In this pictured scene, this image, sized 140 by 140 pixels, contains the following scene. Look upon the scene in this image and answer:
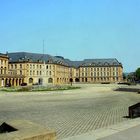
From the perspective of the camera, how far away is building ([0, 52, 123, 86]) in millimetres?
121988

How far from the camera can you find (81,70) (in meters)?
179

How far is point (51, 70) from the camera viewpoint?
476 feet

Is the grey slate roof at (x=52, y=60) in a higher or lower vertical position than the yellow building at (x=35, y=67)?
higher

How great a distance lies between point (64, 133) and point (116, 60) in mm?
165790

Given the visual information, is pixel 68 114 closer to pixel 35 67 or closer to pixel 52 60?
pixel 35 67

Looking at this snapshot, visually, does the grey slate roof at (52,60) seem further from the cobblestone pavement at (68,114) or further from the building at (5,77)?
the cobblestone pavement at (68,114)

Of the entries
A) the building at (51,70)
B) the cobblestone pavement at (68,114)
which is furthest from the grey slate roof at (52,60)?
the cobblestone pavement at (68,114)

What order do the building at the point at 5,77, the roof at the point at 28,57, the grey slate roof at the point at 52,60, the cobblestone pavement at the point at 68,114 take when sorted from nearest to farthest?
the cobblestone pavement at the point at 68,114
the building at the point at 5,77
the roof at the point at 28,57
the grey slate roof at the point at 52,60

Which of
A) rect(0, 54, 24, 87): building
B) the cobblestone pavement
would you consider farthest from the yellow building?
the cobblestone pavement

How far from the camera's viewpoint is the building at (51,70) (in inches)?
4803

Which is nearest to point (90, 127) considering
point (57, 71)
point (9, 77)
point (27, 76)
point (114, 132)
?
point (114, 132)

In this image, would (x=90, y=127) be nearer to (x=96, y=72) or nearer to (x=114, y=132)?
(x=114, y=132)

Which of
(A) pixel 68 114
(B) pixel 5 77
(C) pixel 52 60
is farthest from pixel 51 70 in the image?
(A) pixel 68 114

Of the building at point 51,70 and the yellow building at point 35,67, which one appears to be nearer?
the building at point 51,70
